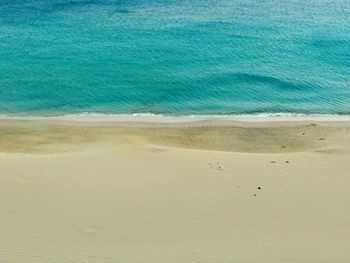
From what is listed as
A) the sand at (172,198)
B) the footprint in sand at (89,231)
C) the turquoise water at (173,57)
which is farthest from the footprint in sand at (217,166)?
the turquoise water at (173,57)

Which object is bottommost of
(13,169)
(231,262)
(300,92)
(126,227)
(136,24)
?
(231,262)

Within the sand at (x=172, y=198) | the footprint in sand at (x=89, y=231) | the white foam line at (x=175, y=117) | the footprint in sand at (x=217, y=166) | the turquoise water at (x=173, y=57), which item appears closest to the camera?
the sand at (x=172, y=198)

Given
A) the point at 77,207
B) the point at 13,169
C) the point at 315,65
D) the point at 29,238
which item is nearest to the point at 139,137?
the point at 13,169

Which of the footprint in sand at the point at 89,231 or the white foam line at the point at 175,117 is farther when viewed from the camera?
the white foam line at the point at 175,117

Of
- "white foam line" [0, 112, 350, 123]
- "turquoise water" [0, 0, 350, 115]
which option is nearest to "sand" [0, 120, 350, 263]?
"white foam line" [0, 112, 350, 123]

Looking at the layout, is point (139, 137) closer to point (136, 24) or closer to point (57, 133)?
point (57, 133)

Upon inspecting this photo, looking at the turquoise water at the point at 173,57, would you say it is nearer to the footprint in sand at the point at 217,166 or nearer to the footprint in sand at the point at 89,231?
the footprint in sand at the point at 217,166

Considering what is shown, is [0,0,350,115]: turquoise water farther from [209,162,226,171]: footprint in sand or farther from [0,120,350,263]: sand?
[209,162,226,171]: footprint in sand

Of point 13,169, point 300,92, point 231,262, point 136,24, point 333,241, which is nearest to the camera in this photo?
point 231,262
